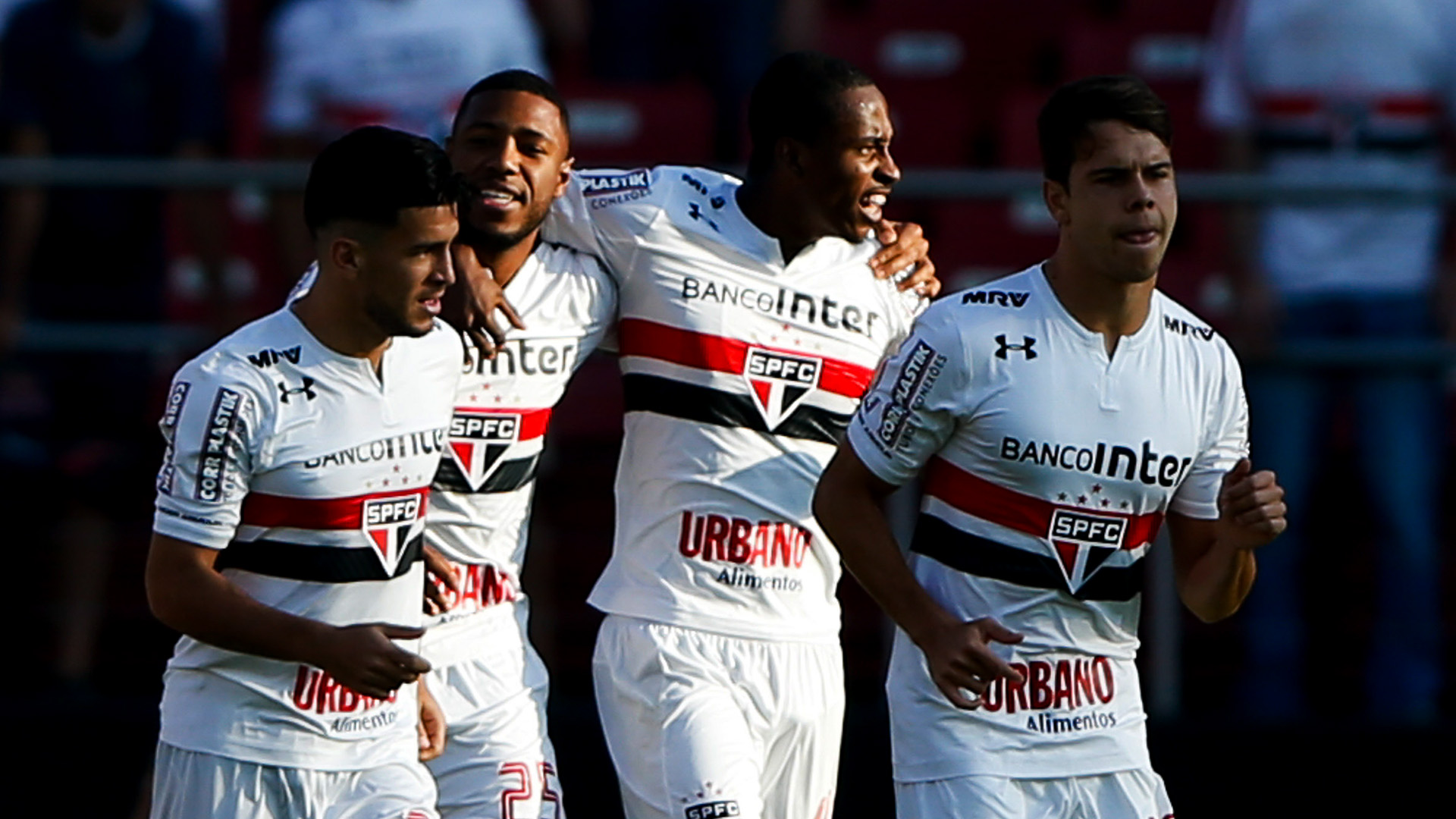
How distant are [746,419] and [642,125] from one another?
12.2 ft

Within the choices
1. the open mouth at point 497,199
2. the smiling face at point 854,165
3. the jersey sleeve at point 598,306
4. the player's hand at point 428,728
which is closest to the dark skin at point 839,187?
the smiling face at point 854,165

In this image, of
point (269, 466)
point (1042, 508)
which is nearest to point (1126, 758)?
point (1042, 508)

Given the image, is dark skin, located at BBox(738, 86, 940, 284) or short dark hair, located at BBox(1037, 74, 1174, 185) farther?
dark skin, located at BBox(738, 86, 940, 284)

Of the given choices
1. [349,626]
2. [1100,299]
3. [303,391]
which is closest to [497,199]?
[303,391]

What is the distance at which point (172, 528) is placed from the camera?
188 inches

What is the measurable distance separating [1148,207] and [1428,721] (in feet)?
12.5

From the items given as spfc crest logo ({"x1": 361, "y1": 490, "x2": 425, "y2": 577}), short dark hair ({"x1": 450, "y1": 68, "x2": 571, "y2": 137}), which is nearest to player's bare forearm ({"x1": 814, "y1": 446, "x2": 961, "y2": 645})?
spfc crest logo ({"x1": 361, "y1": 490, "x2": 425, "y2": 577})

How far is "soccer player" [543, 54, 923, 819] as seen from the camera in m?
5.73

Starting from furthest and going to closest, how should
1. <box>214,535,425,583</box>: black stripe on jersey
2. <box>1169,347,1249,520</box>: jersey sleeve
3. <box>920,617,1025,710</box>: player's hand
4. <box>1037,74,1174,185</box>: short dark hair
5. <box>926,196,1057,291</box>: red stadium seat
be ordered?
<box>926,196,1057,291</box>: red stadium seat → <box>1169,347,1249,520</box>: jersey sleeve → <box>1037,74,1174,185</box>: short dark hair → <box>214,535,425,583</box>: black stripe on jersey → <box>920,617,1025,710</box>: player's hand

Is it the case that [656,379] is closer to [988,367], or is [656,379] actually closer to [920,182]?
[988,367]

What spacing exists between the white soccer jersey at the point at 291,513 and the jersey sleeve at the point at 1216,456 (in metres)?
1.63

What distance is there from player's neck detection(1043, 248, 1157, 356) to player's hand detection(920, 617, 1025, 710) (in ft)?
2.27

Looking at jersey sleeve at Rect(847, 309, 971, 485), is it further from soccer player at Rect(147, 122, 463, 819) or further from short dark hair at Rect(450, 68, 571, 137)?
short dark hair at Rect(450, 68, 571, 137)

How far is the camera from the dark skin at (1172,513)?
4824 mm
